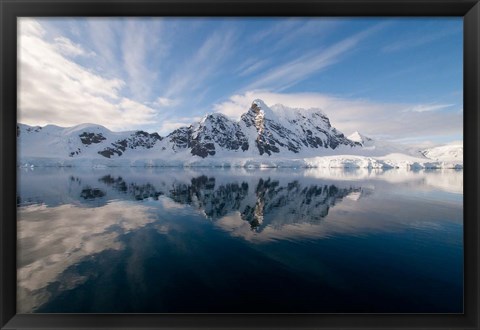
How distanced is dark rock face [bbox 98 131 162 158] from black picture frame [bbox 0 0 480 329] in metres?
123

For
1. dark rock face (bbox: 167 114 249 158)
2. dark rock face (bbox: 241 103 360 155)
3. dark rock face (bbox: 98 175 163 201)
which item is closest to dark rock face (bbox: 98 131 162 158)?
A: dark rock face (bbox: 167 114 249 158)

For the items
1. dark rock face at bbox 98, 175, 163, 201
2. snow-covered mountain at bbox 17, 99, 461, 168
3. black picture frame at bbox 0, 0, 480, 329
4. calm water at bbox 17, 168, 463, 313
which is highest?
snow-covered mountain at bbox 17, 99, 461, 168

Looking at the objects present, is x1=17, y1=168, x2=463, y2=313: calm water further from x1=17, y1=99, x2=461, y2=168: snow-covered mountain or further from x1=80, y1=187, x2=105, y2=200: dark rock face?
x1=17, y1=99, x2=461, y2=168: snow-covered mountain

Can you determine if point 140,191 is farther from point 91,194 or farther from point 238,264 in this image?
point 238,264

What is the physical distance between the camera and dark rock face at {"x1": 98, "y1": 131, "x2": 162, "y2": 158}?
367 ft

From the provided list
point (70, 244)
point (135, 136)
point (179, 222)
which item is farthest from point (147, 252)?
point (135, 136)

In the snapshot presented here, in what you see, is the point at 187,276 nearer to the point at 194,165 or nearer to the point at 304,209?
the point at 304,209

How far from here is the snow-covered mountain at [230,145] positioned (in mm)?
90875

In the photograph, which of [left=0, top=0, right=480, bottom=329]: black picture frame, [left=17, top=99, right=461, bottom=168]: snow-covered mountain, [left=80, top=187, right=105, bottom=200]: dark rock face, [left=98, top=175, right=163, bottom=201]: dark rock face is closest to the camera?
[left=0, top=0, right=480, bottom=329]: black picture frame
